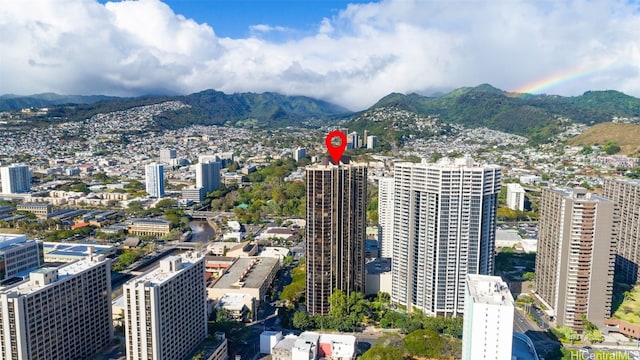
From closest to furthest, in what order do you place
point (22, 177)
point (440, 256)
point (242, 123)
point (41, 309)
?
1. point (41, 309)
2. point (440, 256)
3. point (22, 177)
4. point (242, 123)

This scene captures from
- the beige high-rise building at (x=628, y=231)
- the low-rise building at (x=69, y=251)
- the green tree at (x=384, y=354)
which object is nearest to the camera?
the green tree at (x=384, y=354)

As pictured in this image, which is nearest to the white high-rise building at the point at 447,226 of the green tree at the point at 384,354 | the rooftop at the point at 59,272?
the green tree at the point at 384,354

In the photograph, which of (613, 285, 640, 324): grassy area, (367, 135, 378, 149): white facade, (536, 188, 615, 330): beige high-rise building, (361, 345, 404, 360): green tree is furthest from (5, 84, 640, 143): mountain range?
(361, 345, 404, 360): green tree

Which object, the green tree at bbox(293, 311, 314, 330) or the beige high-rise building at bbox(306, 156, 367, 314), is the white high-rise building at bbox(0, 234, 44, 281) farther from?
the beige high-rise building at bbox(306, 156, 367, 314)

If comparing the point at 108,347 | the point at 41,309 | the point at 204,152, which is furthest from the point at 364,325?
the point at 204,152

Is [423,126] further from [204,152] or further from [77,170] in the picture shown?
[77,170]

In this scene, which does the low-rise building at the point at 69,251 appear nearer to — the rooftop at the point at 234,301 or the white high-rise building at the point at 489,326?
the rooftop at the point at 234,301

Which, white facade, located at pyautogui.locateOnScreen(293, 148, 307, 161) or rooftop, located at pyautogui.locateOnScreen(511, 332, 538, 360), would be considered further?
white facade, located at pyautogui.locateOnScreen(293, 148, 307, 161)
